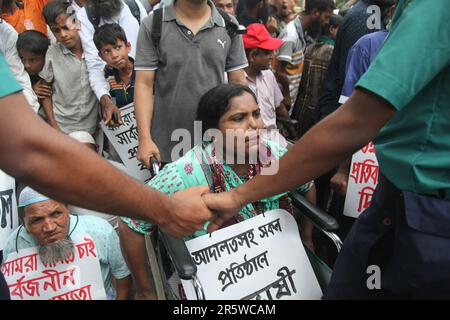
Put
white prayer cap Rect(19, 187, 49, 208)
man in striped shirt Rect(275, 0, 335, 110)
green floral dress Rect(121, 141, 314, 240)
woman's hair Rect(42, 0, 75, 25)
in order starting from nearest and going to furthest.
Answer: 1. green floral dress Rect(121, 141, 314, 240)
2. white prayer cap Rect(19, 187, 49, 208)
3. woman's hair Rect(42, 0, 75, 25)
4. man in striped shirt Rect(275, 0, 335, 110)

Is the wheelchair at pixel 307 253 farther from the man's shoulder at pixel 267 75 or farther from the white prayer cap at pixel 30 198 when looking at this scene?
the man's shoulder at pixel 267 75

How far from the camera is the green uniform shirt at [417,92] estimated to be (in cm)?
109

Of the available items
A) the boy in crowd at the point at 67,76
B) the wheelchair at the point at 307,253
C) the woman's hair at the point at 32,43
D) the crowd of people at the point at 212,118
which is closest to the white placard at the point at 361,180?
the crowd of people at the point at 212,118

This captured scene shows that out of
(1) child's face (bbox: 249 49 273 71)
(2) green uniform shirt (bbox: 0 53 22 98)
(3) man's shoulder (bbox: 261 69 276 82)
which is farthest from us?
(3) man's shoulder (bbox: 261 69 276 82)

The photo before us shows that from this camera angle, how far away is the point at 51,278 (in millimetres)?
2307

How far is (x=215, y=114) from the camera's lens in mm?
2248

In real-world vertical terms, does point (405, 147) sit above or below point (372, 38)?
below

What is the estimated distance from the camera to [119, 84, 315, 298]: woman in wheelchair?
2027 millimetres

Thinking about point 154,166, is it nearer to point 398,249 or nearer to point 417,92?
point 398,249

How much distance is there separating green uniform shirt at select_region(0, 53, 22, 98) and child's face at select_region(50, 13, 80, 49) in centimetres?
259

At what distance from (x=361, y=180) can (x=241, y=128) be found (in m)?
0.82

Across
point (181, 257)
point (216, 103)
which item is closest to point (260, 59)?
point (216, 103)

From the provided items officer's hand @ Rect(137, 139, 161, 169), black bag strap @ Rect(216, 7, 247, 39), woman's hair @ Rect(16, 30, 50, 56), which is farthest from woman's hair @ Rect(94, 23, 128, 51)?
officer's hand @ Rect(137, 139, 161, 169)

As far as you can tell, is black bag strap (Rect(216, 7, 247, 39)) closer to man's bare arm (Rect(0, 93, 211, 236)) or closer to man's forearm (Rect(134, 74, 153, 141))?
man's forearm (Rect(134, 74, 153, 141))
